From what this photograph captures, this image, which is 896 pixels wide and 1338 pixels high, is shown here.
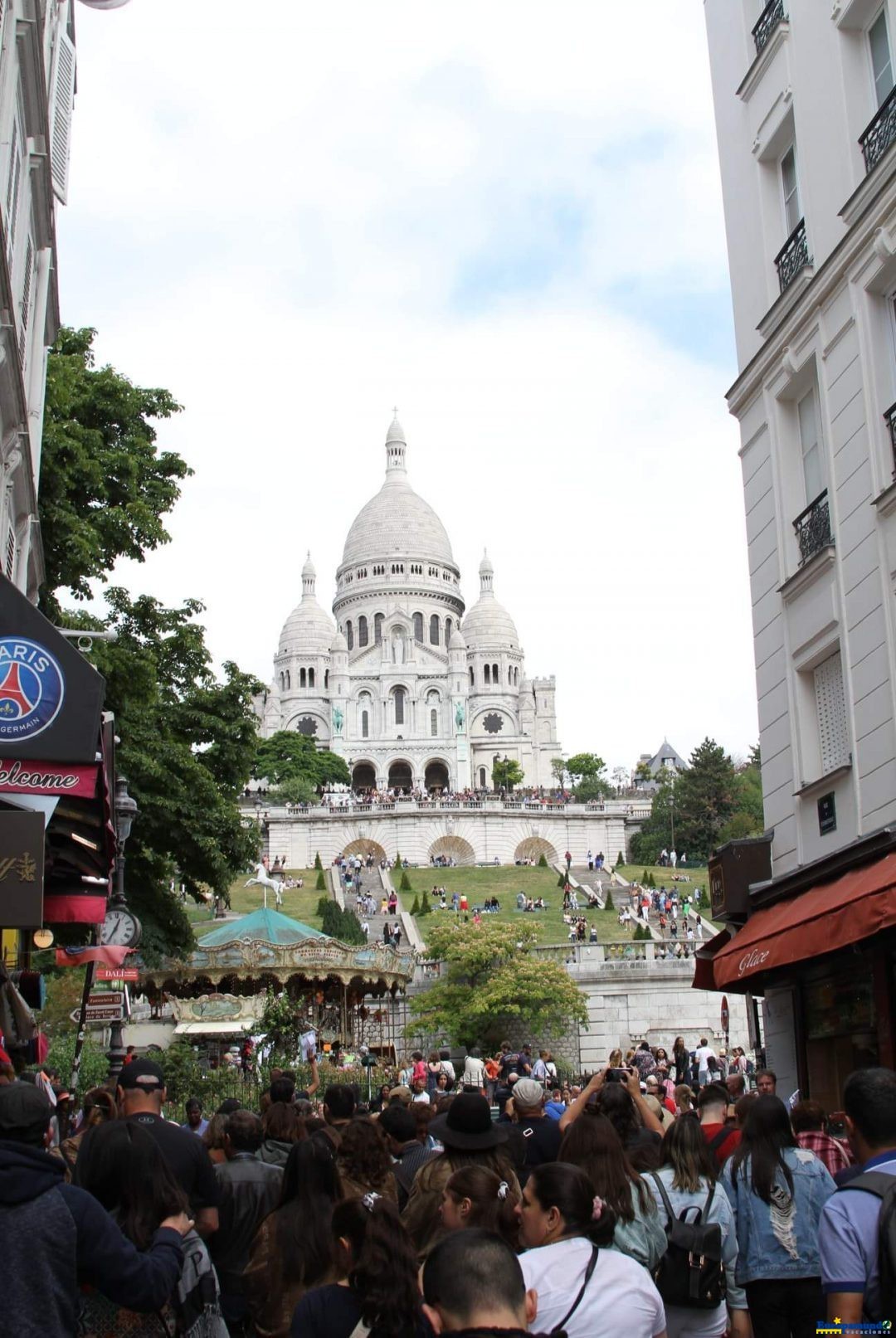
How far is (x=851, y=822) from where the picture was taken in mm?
13367

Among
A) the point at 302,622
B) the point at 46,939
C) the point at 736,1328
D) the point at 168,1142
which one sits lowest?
the point at 736,1328

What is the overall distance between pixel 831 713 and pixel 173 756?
448 inches

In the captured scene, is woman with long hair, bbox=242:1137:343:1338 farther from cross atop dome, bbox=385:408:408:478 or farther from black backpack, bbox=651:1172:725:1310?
cross atop dome, bbox=385:408:408:478

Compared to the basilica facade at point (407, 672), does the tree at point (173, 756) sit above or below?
below

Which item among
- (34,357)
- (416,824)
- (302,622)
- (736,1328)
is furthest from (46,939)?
(302,622)

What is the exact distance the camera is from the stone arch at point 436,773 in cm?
11869

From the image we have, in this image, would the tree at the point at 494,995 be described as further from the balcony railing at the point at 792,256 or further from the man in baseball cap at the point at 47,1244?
the man in baseball cap at the point at 47,1244

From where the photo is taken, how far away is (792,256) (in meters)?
15.3

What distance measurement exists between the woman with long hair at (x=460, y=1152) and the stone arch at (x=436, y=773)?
11126 cm

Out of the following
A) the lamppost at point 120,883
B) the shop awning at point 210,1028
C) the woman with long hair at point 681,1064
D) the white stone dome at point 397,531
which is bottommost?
the woman with long hair at point 681,1064

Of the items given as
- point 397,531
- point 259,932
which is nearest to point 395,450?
point 397,531

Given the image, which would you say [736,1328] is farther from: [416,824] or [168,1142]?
[416,824]

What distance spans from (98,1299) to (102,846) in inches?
320

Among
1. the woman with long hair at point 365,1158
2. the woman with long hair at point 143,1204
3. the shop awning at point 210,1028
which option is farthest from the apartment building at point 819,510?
the shop awning at point 210,1028
